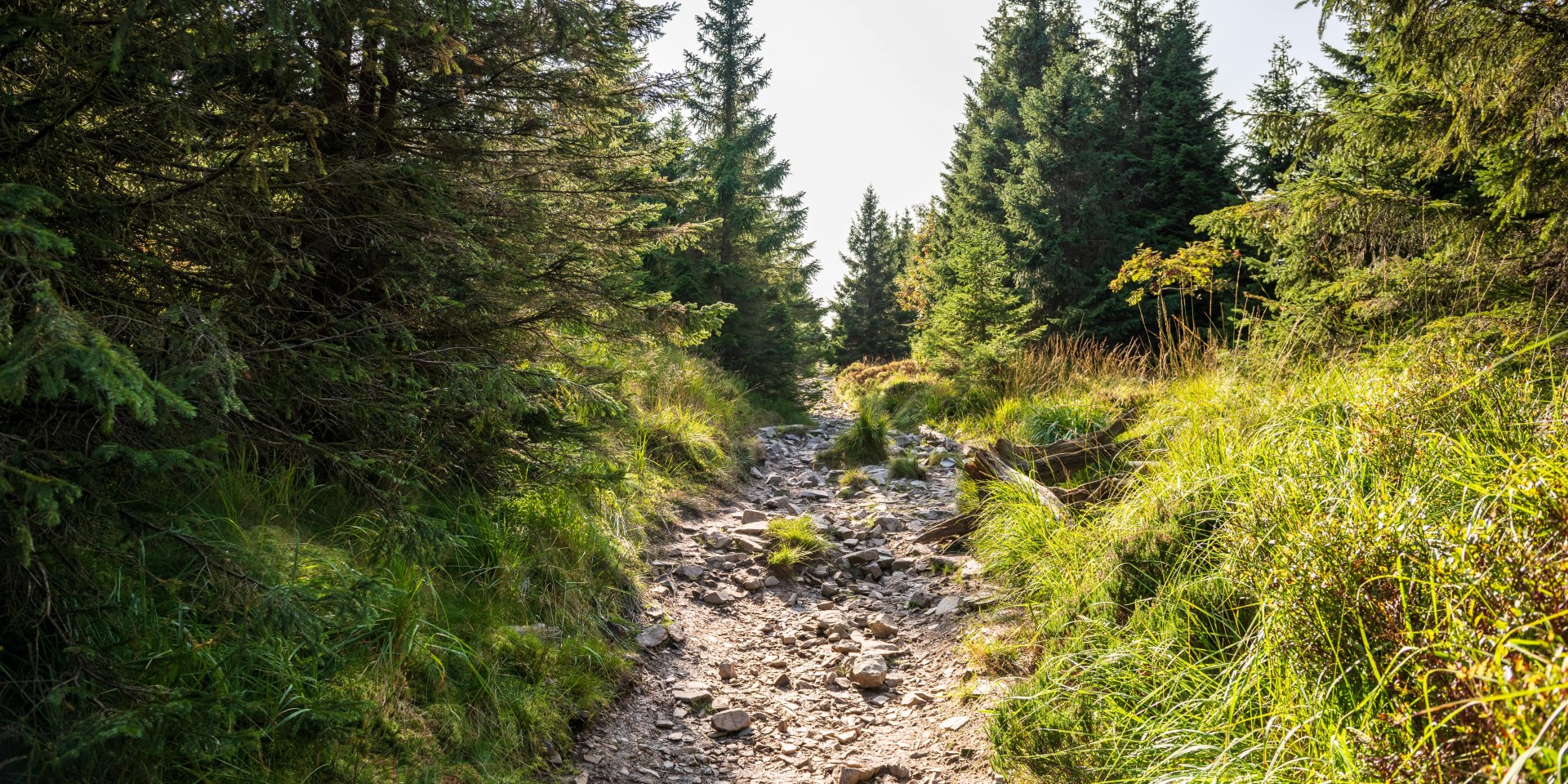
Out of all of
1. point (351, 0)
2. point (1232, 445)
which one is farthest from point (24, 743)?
point (1232, 445)

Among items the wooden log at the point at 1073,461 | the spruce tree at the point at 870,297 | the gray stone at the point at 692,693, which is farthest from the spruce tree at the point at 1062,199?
the gray stone at the point at 692,693

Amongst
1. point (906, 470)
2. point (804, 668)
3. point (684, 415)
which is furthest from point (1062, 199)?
point (804, 668)

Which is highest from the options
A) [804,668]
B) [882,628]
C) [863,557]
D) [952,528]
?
[952,528]

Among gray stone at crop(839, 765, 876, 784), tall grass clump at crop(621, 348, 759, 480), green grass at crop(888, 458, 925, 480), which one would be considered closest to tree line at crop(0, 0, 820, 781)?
gray stone at crop(839, 765, 876, 784)

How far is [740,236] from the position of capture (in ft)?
52.5

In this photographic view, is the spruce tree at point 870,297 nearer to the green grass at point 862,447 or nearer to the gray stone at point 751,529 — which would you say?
the green grass at point 862,447

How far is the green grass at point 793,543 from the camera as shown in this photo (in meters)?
5.43

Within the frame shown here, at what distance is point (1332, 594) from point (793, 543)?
400 centimetres

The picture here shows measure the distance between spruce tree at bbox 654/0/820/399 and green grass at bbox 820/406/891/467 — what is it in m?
5.47

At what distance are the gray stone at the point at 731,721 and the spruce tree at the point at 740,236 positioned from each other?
35.1 ft

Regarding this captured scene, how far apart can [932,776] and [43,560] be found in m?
3.10

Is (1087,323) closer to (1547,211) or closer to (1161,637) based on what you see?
(1547,211)

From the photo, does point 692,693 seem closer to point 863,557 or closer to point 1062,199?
point 863,557

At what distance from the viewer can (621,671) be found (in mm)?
3654
